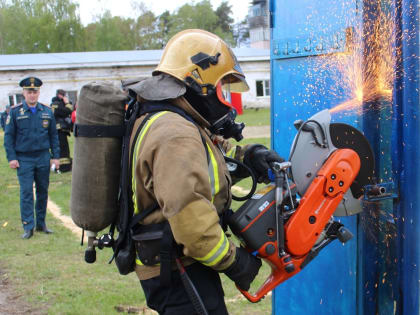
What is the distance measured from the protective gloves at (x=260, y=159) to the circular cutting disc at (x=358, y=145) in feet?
1.51

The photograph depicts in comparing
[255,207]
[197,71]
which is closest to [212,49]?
[197,71]

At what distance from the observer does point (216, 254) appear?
2357 mm

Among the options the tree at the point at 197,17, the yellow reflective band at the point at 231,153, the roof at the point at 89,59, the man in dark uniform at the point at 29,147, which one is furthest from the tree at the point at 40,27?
the yellow reflective band at the point at 231,153

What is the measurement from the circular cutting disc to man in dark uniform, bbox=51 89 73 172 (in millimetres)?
10285

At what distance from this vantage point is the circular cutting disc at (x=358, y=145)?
260 centimetres

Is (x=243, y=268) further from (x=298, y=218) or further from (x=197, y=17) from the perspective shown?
(x=197, y=17)

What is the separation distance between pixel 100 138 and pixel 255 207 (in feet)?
2.77

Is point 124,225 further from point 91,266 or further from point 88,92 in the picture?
point 91,266

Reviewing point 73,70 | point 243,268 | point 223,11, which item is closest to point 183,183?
point 243,268

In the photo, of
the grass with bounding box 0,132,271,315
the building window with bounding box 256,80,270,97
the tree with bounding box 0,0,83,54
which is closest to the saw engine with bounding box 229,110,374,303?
the grass with bounding box 0,132,271,315

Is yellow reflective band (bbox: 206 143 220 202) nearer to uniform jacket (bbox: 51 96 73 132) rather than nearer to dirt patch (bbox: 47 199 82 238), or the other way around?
dirt patch (bbox: 47 199 82 238)

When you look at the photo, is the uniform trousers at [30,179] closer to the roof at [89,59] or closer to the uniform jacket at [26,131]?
the uniform jacket at [26,131]

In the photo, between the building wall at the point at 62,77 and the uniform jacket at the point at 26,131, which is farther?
the building wall at the point at 62,77

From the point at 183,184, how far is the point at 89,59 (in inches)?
1309
